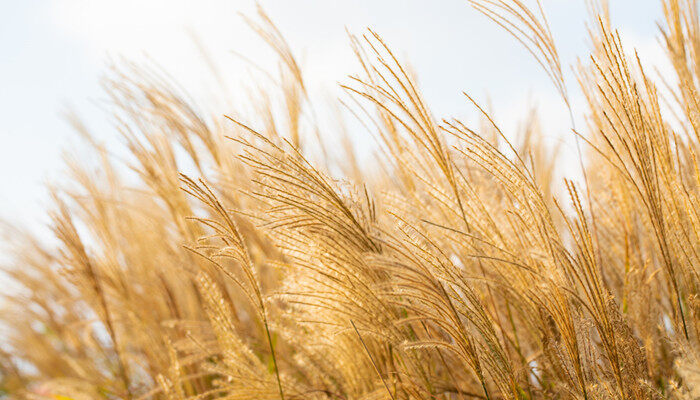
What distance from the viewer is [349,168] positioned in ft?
9.07

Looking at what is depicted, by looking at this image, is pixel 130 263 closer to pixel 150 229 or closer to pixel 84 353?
pixel 150 229

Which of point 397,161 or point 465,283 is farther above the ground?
point 397,161

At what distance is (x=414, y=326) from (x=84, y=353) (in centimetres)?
292

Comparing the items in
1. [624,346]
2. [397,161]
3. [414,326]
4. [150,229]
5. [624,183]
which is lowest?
[624,346]

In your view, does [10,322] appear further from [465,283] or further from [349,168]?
[465,283]

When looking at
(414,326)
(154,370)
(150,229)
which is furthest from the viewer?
(150,229)

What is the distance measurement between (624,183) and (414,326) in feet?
2.15

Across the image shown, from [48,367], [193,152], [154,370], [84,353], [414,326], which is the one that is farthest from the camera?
[48,367]

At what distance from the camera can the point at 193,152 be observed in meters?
2.10

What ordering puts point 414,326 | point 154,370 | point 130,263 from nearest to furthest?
point 414,326
point 154,370
point 130,263

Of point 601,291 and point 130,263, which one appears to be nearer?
point 601,291

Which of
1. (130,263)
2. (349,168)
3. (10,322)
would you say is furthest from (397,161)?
(10,322)

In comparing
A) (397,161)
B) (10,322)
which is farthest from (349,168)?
(10,322)

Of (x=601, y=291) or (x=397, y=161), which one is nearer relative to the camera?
(x=601, y=291)
